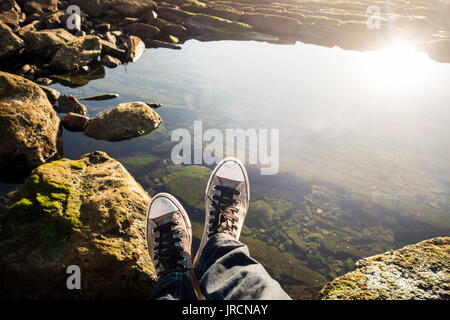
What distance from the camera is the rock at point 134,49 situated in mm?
11301

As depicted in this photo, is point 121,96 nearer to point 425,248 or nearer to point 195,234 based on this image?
point 195,234

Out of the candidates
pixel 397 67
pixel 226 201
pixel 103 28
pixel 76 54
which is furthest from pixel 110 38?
pixel 397 67

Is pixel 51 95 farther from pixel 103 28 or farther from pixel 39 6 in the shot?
pixel 39 6

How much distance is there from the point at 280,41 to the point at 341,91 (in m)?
10.4

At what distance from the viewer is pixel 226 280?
7.62 ft

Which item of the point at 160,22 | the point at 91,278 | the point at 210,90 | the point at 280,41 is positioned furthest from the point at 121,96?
the point at 280,41

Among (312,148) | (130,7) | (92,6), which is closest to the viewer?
(312,148)

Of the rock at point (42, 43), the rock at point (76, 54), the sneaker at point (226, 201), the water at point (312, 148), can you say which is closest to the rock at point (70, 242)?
the sneaker at point (226, 201)

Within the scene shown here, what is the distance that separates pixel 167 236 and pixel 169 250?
0.23 m

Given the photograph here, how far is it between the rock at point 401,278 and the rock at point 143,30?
54.6 feet

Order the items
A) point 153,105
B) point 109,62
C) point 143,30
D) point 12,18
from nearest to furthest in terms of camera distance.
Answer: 1. point 153,105
2. point 109,62
3. point 12,18
4. point 143,30

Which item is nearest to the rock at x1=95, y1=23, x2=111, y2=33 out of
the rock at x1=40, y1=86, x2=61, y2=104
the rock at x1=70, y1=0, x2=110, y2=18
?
the rock at x1=70, y1=0, x2=110, y2=18

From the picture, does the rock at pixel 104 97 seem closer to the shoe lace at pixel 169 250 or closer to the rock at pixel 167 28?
the shoe lace at pixel 169 250

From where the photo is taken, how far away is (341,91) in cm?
920
